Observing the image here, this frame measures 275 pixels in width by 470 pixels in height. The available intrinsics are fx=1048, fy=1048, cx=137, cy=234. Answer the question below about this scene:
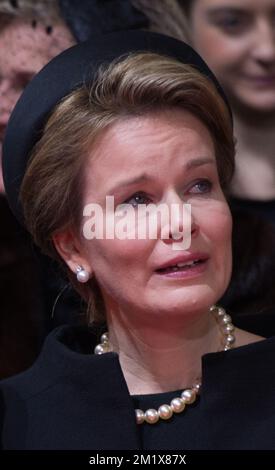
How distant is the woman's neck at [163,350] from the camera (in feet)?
5.79

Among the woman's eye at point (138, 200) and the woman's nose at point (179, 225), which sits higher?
the woman's eye at point (138, 200)

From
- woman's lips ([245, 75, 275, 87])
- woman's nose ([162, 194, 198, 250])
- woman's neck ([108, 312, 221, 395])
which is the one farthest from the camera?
woman's lips ([245, 75, 275, 87])

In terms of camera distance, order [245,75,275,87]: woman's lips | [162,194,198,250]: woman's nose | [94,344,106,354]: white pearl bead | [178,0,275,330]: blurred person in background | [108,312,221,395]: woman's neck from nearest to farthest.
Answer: [162,194,198,250]: woman's nose < [108,312,221,395]: woman's neck < [94,344,106,354]: white pearl bead < [178,0,275,330]: blurred person in background < [245,75,275,87]: woman's lips

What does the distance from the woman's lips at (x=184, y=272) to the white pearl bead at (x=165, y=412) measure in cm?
24

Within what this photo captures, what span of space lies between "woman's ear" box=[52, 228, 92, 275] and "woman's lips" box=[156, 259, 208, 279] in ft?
0.58

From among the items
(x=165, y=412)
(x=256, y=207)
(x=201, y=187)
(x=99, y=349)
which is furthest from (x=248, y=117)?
(x=165, y=412)

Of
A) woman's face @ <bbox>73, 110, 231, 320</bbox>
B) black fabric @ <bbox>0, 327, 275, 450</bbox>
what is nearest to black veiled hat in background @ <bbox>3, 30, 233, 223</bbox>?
woman's face @ <bbox>73, 110, 231, 320</bbox>

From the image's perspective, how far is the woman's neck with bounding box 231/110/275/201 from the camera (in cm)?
230

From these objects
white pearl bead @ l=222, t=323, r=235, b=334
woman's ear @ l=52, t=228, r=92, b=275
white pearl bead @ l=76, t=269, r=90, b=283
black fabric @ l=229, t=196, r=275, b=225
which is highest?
woman's ear @ l=52, t=228, r=92, b=275

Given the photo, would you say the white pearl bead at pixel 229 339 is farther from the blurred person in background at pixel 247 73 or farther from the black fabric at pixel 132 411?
the blurred person in background at pixel 247 73

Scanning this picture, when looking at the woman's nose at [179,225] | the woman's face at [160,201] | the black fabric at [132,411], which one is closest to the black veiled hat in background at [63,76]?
the woman's face at [160,201]

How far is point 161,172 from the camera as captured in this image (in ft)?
5.55

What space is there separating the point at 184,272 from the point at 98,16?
2.60ft

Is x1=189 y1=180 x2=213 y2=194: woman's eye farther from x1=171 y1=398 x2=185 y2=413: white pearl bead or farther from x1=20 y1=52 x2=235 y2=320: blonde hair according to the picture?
x1=171 y1=398 x2=185 y2=413: white pearl bead
